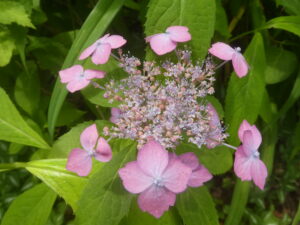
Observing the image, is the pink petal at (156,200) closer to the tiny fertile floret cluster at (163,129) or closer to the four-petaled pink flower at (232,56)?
the tiny fertile floret cluster at (163,129)

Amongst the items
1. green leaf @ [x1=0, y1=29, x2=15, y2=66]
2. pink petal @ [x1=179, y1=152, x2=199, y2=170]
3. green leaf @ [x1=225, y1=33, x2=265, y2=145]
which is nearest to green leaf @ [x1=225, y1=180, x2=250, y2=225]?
green leaf @ [x1=225, y1=33, x2=265, y2=145]

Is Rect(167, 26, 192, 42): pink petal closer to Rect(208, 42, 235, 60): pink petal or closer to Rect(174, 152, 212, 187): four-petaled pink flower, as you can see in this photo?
Rect(208, 42, 235, 60): pink petal

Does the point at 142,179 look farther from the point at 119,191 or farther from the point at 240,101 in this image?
the point at 240,101

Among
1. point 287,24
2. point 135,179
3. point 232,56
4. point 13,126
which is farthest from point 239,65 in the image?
point 13,126

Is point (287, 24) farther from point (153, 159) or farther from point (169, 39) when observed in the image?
point (153, 159)

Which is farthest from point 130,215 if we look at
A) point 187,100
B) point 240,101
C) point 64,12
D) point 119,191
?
point 64,12

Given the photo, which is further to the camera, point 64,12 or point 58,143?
point 64,12
